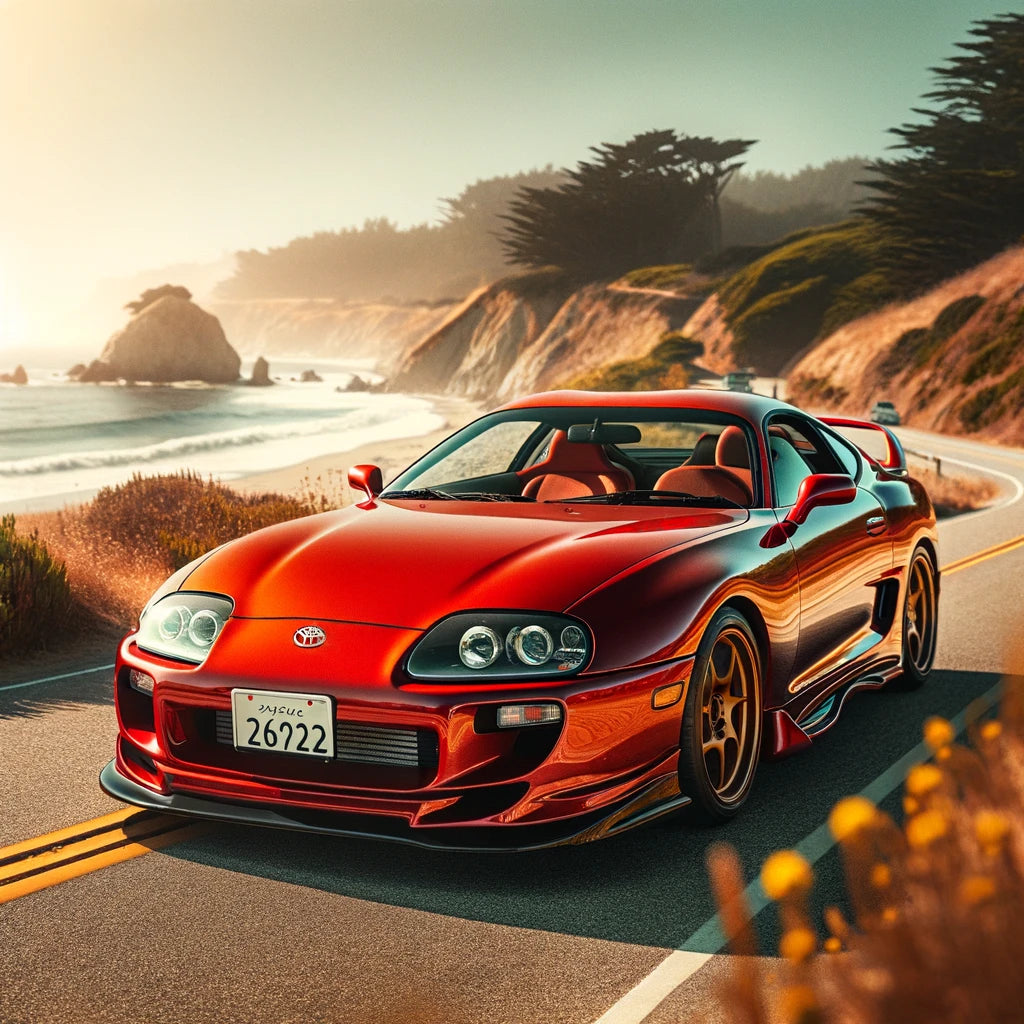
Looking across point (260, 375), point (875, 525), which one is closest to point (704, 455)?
point (875, 525)

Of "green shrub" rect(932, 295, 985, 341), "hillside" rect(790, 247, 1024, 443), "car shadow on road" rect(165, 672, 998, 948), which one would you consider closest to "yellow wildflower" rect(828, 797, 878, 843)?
"car shadow on road" rect(165, 672, 998, 948)

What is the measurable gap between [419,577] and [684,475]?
1835 millimetres

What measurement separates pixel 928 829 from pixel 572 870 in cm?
276

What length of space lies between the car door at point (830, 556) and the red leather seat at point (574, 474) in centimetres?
75

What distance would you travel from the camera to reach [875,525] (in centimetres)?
665

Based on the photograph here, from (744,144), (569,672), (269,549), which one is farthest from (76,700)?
(744,144)

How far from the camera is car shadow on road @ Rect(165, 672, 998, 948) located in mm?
4078

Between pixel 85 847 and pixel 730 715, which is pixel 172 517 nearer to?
pixel 85 847

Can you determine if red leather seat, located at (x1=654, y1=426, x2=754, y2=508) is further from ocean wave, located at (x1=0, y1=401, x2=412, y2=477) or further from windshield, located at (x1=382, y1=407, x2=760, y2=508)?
ocean wave, located at (x1=0, y1=401, x2=412, y2=477)

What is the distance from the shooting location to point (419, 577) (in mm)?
4590

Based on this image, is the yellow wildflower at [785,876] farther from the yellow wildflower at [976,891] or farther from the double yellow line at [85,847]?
the double yellow line at [85,847]

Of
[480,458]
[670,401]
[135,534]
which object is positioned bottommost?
[480,458]

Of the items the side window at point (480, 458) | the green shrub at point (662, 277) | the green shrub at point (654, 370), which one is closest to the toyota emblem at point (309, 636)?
the side window at point (480, 458)

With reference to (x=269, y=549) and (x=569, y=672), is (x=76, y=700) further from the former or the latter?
(x=569, y=672)
